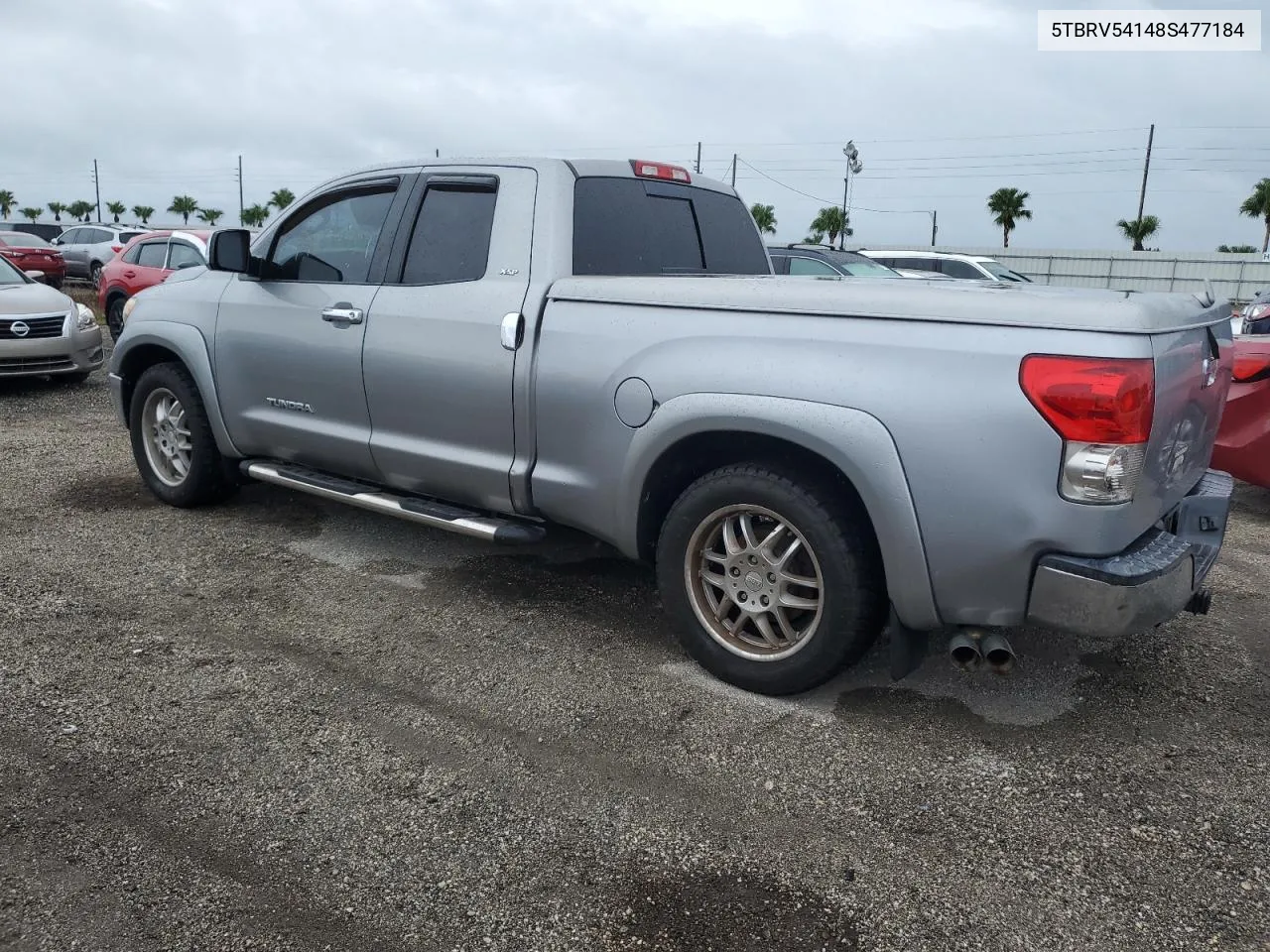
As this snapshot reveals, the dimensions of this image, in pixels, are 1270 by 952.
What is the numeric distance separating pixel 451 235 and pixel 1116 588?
A: 2.89 meters

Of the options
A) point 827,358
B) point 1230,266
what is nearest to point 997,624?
point 827,358

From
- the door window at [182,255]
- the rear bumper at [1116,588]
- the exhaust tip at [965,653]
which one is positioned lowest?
the exhaust tip at [965,653]

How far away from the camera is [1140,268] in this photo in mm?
32562

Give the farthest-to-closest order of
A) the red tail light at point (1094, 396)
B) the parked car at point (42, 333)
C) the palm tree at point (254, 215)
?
the palm tree at point (254, 215), the parked car at point (42, 333), the red tail light at point (1094, 396)

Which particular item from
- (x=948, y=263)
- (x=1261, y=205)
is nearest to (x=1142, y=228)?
(x=1261, y=205)

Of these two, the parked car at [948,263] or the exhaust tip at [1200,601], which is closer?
the exhaust tip at [1200,601]

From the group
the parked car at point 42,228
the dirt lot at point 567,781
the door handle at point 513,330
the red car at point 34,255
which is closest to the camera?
the dirt lot at point 567,781

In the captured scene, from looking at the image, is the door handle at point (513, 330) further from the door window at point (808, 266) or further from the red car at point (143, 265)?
the red car at point (143, 265)

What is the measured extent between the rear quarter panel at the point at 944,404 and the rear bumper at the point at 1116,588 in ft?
0.16

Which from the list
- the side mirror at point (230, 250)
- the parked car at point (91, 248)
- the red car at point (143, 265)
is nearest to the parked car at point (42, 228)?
the parked car at point (91, 248)

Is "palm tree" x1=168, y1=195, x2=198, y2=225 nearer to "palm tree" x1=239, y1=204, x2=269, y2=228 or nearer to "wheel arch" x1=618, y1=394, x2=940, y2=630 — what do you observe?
"palm tree" x1=239, y1=204, x2=269, y2=228

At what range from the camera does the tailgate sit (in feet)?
9.07

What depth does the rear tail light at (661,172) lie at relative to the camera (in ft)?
14.3

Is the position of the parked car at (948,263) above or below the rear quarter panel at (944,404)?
above
